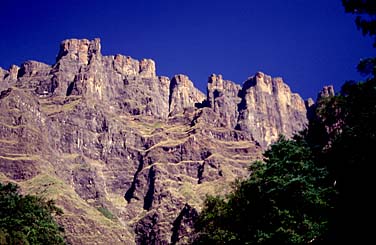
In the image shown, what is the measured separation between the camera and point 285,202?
4606 centimetres

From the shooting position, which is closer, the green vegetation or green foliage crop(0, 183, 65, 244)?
the green vegetation

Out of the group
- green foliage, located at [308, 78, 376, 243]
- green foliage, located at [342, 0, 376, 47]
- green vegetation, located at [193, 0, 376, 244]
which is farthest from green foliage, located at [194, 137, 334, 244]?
green foliage, located at [342, 0, 376, 47]

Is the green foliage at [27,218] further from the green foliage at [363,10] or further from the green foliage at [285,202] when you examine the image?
the green foliage at [363,10]

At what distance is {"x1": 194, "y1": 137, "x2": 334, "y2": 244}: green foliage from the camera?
144 ft

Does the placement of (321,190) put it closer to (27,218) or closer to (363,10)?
(363,10)

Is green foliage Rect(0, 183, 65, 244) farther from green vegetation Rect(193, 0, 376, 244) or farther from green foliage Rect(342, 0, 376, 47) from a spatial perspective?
green foliage Rect(342, 0, 376, 47)

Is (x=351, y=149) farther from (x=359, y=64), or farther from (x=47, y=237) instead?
(x=47, y=237)

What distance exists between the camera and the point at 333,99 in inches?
2255

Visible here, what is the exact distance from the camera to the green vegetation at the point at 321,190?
3444cm

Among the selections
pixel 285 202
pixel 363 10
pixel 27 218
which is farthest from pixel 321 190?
pixel 27 218

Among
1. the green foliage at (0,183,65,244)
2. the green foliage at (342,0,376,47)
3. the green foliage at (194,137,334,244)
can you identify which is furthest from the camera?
the green foliage at (0,183,65,244)

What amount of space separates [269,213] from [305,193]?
3.89 m

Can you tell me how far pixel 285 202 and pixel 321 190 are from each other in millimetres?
3454

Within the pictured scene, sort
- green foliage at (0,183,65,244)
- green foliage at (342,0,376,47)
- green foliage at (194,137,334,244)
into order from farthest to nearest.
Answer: green foliage at (0,183,65,244) < green foliage at (194,137,334,244) < green foliage at (342,0,376,47)
